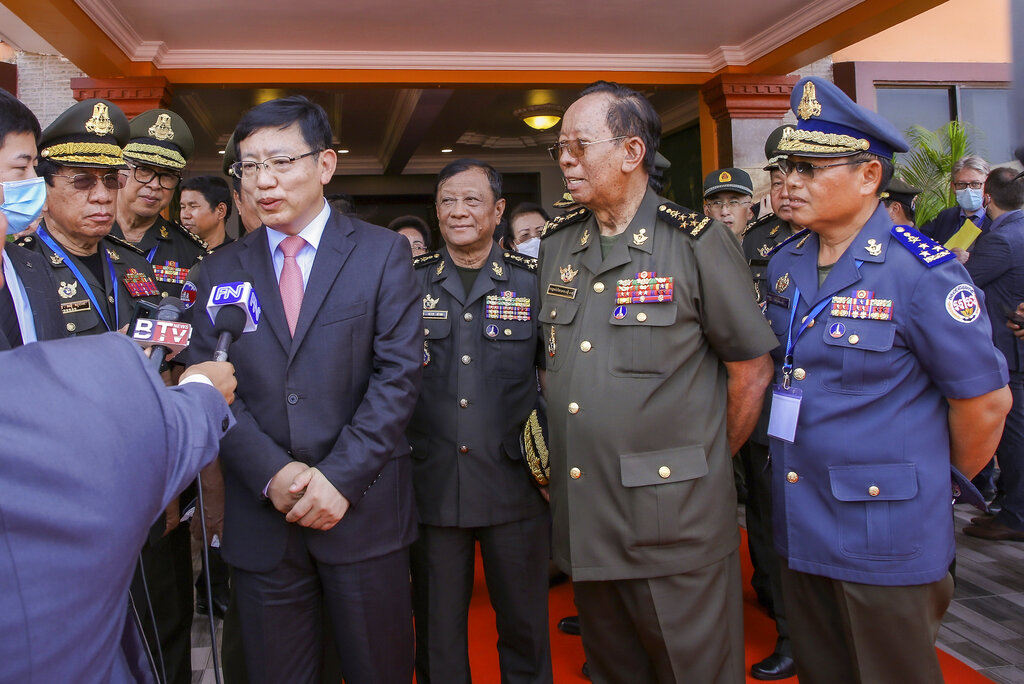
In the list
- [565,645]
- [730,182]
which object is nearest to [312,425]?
[565,645]

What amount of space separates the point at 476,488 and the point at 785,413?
3.06ft

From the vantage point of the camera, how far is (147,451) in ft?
3.07

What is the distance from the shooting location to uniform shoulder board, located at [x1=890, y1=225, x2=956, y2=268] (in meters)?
1.70

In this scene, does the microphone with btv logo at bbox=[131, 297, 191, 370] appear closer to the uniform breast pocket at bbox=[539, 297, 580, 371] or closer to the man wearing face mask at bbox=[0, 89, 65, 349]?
the man wearing face mask at bbox=[0, 89, 65, 349]

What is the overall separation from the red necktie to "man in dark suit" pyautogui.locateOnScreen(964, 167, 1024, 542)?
391 centimetres

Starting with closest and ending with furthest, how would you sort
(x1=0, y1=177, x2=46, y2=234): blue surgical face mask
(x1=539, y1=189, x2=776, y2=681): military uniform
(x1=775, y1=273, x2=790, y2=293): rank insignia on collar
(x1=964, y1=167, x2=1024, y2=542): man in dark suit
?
(x1=0, y1=177, x2=46, y2=234): blue surgical face mask, (x1=539, y1=189, x2=776, y2=681): military uniform, (x1=775, y1=273, x2=790, y2=293): rank insignia on collar, (x1=964, y1=167, x2=1024, y2=542): man in dark suit

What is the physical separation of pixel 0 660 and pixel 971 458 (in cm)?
190

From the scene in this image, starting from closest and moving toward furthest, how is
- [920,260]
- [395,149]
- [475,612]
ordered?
[920,260] < [475,612] < [395,149]

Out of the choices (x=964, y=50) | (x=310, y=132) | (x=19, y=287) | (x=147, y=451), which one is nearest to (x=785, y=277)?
(x=310, y=132)

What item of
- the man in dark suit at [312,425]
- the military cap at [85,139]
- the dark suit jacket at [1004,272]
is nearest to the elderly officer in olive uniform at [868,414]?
the man in dark suit at [312,425]

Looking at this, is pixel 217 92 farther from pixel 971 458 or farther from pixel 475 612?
pixel 971 458

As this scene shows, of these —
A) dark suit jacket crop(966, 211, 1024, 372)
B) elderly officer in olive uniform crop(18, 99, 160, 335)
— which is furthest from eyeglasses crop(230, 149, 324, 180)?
dark suit jacket crop(966, 211, 1024, 372)

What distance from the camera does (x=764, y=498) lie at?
2.92 m

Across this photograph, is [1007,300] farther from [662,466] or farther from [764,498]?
[662,466]
